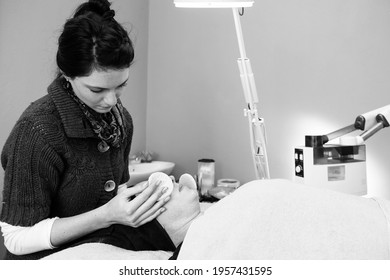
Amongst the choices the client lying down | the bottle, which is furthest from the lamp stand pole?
the client lying down

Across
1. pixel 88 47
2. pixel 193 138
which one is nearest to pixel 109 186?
pixel 88 47

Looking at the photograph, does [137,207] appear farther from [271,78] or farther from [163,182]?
[271,78]

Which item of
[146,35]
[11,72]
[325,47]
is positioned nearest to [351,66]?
[325,47]

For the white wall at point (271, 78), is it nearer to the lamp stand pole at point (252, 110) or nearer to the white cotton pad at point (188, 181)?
the lamp stand pole at point (252, 110)

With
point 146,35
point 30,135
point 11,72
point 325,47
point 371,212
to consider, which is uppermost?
point 146,35

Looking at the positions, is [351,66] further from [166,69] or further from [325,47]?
[166,69]

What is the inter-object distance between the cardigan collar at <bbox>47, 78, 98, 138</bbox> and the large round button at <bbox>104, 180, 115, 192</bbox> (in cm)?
13

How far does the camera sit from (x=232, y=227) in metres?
0.47

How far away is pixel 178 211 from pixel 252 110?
64cm

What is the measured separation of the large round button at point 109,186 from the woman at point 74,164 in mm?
15

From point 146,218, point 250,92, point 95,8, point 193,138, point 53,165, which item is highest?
point 95,8

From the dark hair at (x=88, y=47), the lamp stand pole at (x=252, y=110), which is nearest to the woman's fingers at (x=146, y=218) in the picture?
the dark hair at (x=88, y=47)

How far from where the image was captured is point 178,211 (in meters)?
0.69
